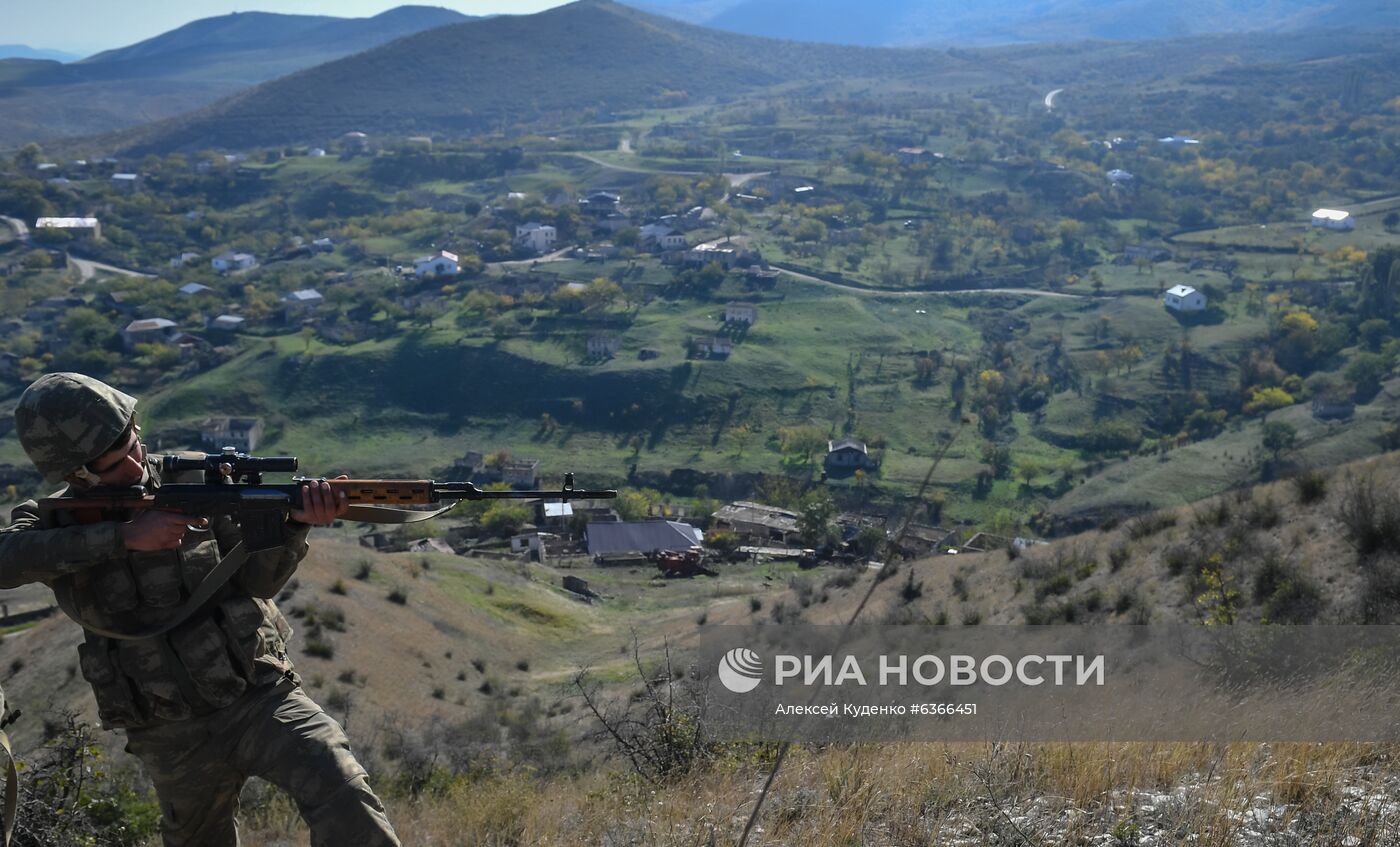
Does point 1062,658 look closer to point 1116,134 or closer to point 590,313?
point 590,313

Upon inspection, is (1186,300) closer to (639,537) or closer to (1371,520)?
(639,537)

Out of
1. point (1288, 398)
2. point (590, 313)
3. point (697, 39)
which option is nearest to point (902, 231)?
point (590, 313)

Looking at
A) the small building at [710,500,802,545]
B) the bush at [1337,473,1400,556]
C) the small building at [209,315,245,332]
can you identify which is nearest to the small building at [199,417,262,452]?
the small building at [209,315,245,332]

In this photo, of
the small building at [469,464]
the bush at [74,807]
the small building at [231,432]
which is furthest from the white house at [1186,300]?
the bush at [74,807]

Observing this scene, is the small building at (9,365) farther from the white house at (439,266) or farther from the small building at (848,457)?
the small building at (848,457)

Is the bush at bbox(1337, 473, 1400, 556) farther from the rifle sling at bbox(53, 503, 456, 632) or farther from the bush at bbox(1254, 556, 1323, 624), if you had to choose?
the rifle sling at bbox(53, 503, 456, 632)

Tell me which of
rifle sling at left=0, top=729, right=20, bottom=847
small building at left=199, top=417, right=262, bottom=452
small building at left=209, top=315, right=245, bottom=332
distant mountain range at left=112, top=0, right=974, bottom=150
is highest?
distant mountain range at left=112, top=0, right=974, bottom=150

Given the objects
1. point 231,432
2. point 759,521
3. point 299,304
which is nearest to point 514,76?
point 299,304
